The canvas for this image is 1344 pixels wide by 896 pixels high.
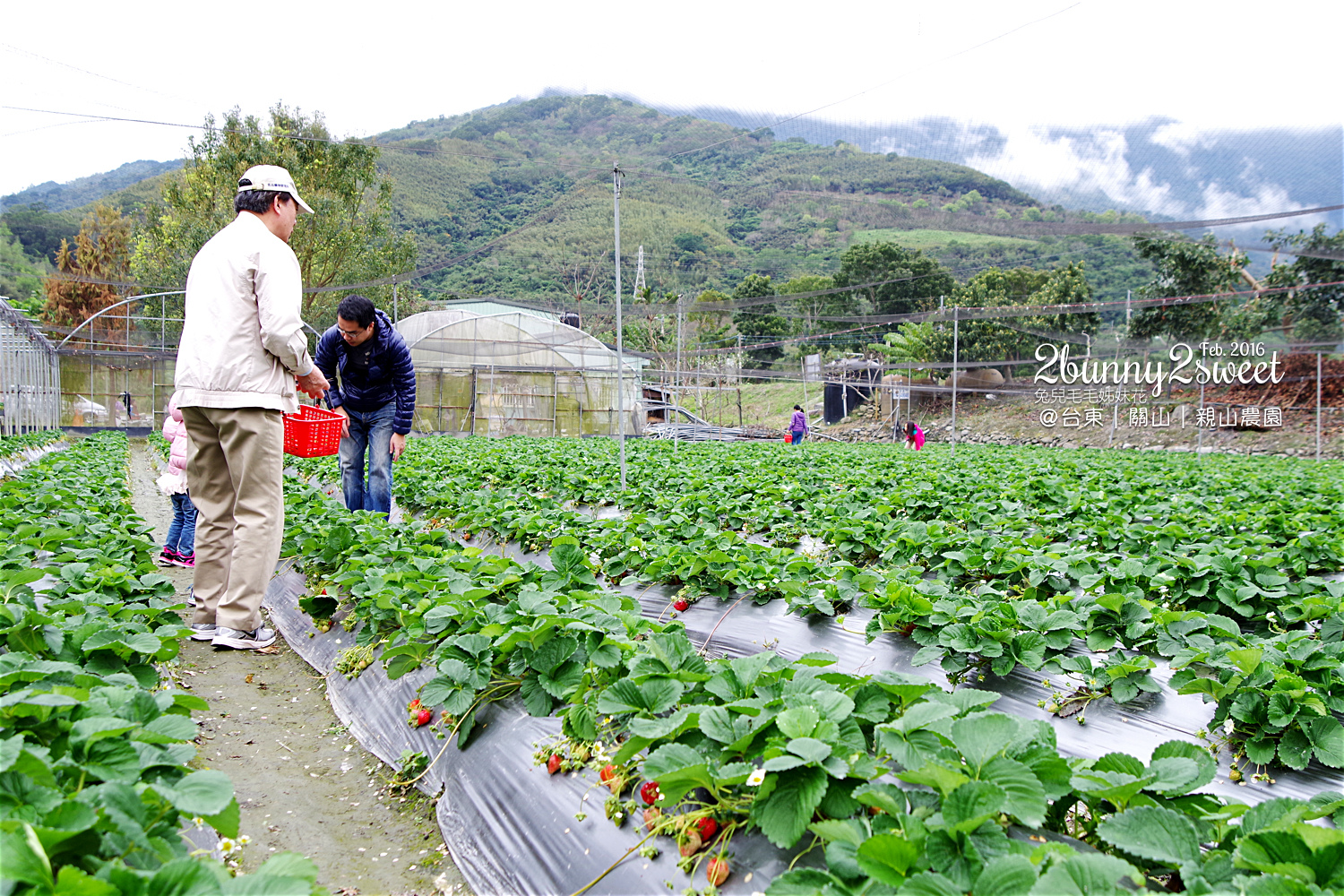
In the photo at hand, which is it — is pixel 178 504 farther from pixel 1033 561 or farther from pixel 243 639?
pixel 1033 561

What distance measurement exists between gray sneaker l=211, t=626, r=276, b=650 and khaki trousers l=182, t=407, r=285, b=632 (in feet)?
0.10

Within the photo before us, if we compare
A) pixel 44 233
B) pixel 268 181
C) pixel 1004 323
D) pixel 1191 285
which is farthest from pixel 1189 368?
pixel 44 233

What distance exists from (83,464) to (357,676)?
7130 mm

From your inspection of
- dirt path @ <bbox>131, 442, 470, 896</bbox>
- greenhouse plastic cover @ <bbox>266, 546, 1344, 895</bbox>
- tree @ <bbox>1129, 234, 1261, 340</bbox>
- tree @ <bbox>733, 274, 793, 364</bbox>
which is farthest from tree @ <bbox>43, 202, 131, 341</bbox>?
tree @ <bbox>1129, 234, 1261, 340</bbox>

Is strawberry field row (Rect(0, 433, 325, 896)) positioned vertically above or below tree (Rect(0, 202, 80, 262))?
below

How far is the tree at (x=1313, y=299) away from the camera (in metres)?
24.3

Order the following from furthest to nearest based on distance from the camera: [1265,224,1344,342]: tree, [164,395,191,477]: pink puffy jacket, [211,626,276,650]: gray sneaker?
1. [1265,224,1344,342]: tree
2. [164,395,191,477]: pink puffy jacket
3. [211,626,276,650]: gray sneaker

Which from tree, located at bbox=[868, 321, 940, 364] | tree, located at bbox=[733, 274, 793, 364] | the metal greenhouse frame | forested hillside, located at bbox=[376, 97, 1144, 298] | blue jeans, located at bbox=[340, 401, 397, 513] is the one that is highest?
forested hillside, located at bbox=[376, 97, 1144, 298]

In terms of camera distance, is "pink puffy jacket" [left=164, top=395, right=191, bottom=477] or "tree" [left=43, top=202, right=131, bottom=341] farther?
"tree" [left=43, top=202, right=131, bottom=341]

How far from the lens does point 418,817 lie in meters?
2.03

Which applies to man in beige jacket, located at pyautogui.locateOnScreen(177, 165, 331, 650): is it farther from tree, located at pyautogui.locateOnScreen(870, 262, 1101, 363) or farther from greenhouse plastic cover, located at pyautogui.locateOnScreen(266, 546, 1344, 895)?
tree, located at pyautogui.locateOnScreen(870, 262, 1101, 363)

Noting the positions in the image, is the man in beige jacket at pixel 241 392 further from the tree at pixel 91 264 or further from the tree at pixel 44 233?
the tree at pixel 44 233

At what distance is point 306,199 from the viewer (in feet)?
80.9

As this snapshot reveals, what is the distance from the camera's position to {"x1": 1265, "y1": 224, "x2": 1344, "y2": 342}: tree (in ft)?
79.6
